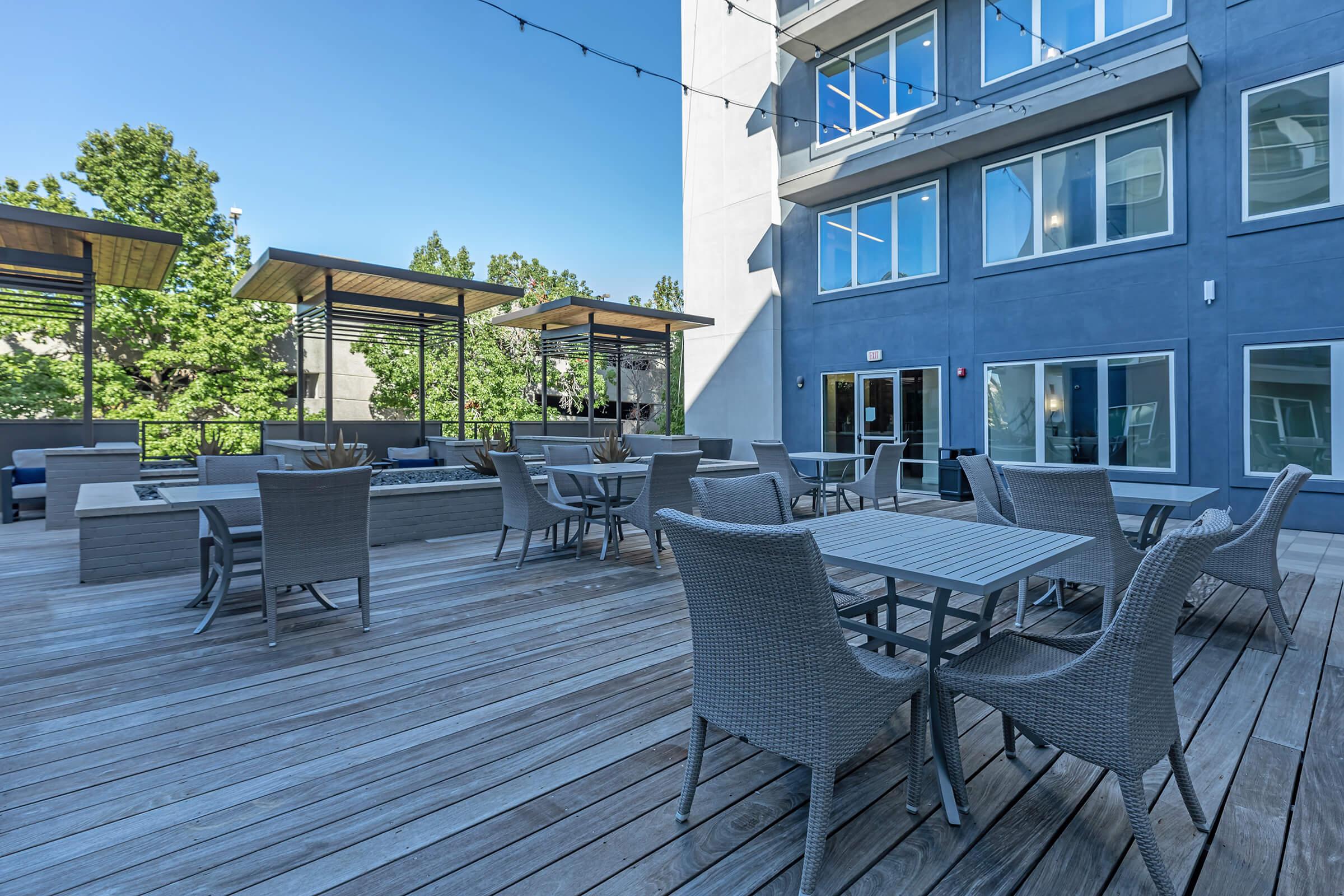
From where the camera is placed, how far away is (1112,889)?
5.04ft

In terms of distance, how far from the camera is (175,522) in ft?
15.5

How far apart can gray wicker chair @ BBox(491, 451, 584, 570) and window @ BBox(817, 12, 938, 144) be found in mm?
9093

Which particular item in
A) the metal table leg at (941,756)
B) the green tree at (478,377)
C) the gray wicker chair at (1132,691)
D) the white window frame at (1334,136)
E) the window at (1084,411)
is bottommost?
the metal table leg at (941,756)

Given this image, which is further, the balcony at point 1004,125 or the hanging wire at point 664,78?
the balcony at point 1004,125

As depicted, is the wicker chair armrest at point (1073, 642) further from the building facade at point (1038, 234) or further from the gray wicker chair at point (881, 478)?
the building facade at point (1038, 234)

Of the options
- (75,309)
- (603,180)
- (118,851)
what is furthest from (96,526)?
(603,180)

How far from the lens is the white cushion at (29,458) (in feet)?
24.8

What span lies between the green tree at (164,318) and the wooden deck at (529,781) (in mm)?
12562

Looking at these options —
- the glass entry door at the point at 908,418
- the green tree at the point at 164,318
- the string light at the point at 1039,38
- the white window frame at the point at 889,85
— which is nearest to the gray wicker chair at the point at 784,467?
the glass entry door at the point at 908,418

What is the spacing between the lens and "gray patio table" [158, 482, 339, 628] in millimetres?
3285

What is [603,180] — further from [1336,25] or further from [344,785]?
[344,785]

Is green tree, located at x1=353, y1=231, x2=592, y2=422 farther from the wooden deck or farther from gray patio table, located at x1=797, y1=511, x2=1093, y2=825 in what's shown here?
gray patio table, located at x1=797, y1=511, x2=1093, y2=825

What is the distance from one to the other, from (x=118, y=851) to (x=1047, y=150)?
35.7ft

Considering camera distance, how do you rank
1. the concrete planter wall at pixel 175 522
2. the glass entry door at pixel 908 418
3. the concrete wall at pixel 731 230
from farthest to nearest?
1. the concrete wall at pixel 731 230
2. the glass entry door at pixel 908 418
3. the concrete planter wall at pixel 175 522
